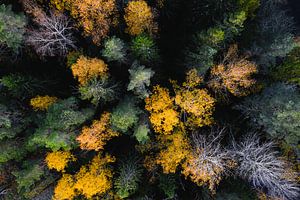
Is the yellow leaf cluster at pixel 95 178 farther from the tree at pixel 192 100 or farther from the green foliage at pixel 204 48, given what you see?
the green foliage at pixel 204 48

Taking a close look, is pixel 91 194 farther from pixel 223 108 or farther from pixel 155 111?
pixel 223 108

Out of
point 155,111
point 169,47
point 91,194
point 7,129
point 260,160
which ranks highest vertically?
point 169,47

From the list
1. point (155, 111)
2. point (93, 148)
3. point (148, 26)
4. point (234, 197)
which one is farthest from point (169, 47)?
point (234, 197)

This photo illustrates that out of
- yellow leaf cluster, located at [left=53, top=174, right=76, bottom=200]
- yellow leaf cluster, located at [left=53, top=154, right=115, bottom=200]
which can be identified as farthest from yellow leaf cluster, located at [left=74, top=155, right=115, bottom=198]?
yellow leaf cluster, located at [left=53, top=174, right=76, bottom=200]

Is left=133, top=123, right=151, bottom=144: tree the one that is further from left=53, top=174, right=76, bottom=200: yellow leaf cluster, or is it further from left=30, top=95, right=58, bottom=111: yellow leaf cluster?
left=53, top=174, right=76, bottom=200: yellow leaf cluster

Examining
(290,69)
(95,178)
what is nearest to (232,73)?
(290,69)

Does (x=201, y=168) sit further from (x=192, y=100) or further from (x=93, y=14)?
(x=93, y=14)
